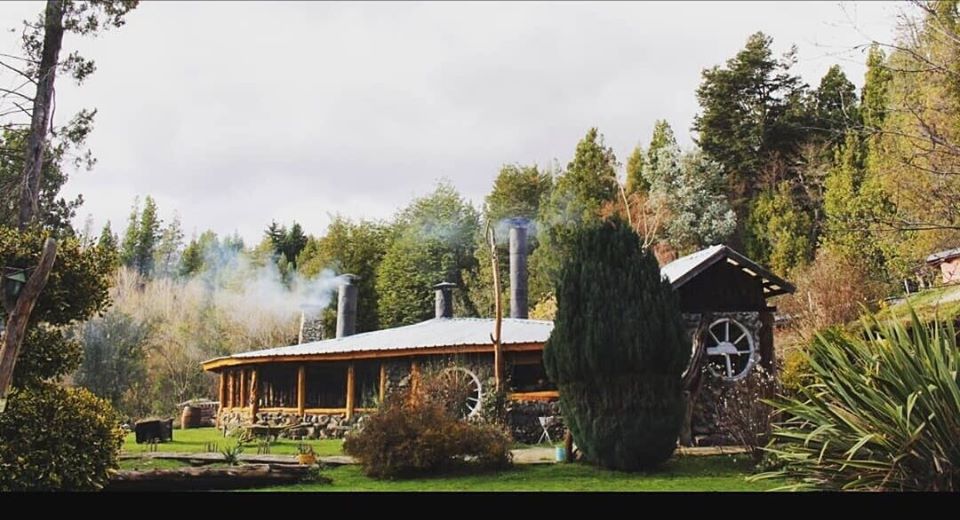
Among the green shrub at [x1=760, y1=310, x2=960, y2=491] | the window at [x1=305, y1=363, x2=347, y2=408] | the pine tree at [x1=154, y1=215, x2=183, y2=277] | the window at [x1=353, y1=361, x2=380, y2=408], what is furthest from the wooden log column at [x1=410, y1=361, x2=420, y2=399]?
the green shrub at [x1=760, y1=310, x2=960, y2=491]

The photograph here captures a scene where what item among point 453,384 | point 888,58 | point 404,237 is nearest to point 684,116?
point 888,58

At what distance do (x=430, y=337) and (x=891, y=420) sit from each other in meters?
5.19

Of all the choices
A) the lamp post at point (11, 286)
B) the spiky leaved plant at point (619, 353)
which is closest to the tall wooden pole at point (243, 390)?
the lamp post at point (11, 286)

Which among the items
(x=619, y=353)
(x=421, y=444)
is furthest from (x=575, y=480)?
(x=421, y=444)

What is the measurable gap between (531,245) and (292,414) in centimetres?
314

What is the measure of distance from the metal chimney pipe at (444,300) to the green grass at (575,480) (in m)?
1.84

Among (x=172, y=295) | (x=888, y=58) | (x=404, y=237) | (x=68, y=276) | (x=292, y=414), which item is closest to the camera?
(x=68, y=276)

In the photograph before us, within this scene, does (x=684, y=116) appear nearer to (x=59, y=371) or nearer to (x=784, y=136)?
(x=784, y=136)

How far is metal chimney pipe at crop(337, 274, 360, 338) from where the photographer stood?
750 centimetres

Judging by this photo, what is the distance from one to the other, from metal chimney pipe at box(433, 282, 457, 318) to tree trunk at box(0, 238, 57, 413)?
11.4 ft

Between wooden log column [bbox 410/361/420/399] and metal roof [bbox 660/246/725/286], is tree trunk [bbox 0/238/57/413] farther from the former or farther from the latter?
metal roof [bbox 660/246/725/286]

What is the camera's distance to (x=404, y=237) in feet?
24.7

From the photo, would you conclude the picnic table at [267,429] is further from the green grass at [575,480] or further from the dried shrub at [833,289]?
the dried shrub at [833,289]

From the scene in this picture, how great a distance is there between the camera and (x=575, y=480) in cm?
634
